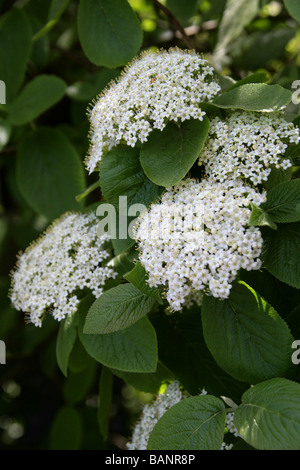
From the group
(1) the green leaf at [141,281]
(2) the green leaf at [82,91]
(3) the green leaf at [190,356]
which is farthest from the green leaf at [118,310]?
(2) the green leaf at [82,91]

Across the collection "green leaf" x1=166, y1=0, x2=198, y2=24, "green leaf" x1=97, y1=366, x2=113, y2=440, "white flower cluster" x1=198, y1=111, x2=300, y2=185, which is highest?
"green leaf" x1=166, y1=0, x2=198, y2=24

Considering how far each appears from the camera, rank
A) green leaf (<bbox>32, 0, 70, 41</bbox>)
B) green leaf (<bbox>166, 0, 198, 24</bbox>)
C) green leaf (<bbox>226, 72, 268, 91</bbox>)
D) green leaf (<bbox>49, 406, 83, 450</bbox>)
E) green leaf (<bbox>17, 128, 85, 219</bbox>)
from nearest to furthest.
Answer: green leaf (<bbox>226, 72, 268, 91</bbox>) < green leaf (<bbox>32, 0, 70, 41</bbox>) < green leaf (<bbox>17, 128, 85, 219</bbox>) < green leaf (<bbox>166, 0, 198, 24</bbox>) < green leaf (<bbox>49, 406, 83, 450</bbox>)

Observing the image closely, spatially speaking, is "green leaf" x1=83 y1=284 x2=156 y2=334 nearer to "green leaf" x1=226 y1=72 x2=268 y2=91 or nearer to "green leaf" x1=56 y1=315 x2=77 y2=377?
"green leaf" x1=56 y1=315 x2=77 y2=377

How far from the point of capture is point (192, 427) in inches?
41.3

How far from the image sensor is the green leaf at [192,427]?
1025 mm

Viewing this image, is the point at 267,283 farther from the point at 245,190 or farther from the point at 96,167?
the point at 96,167

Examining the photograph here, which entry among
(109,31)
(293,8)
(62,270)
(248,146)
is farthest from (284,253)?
(109,31)

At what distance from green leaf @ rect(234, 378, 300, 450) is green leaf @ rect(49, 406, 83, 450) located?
4.18ft

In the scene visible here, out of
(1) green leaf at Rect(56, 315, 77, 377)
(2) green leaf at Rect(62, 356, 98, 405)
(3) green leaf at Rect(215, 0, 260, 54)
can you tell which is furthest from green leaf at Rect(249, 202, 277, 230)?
(2) green leaf at Rect(62, 356, 98, 405)

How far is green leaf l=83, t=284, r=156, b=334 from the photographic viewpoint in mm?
1088

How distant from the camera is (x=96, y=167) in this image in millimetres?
1378

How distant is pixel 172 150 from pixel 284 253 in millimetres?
346

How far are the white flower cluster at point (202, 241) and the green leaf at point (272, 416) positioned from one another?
213 millimetres
